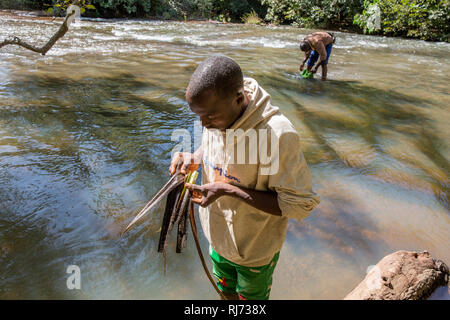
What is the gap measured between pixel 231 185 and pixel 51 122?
14.1 ft

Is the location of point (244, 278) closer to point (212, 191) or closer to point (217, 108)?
point (212, 191)

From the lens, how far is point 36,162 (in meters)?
3.58

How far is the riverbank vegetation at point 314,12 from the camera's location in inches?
627

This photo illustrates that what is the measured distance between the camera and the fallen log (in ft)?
6.14

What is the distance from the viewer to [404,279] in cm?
192

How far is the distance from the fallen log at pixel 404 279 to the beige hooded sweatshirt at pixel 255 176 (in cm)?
89

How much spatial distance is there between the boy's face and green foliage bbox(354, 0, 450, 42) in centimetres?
1918

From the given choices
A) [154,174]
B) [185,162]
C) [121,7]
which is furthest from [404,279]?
[121,7]

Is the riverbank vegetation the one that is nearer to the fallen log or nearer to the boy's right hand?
the boy's right hand

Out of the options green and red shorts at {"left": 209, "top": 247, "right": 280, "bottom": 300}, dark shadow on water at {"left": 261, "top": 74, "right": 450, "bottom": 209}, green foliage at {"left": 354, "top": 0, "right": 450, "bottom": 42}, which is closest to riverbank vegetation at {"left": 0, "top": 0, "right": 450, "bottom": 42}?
green foliage at {"left": 354, "top": 0, "right": 450, "bottom": 42}

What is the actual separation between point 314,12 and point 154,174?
20576 mm

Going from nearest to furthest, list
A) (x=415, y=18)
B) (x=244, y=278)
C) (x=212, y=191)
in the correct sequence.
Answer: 1. (x=212, y=191)
2. (x=244, y=278)
3. (x=415, y=18)

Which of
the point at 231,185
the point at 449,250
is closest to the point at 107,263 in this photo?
the point at 231,185
